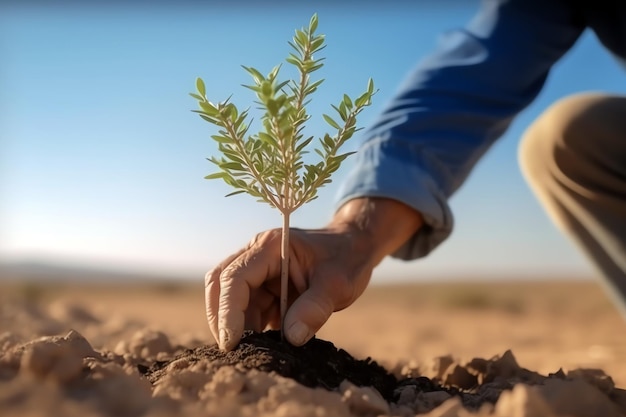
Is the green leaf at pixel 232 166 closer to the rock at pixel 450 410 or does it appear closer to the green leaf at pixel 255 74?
the green leaf at pixel 255 74

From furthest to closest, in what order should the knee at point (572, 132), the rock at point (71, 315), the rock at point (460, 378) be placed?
1. the rock at point (71, 315)
2. the knee at point (572, 132)
3. the rock at point (460, 378)

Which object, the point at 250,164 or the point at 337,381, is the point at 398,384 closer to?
the point at 337,381

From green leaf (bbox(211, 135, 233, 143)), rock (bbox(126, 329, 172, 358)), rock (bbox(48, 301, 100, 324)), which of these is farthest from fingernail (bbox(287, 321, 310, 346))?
rock (bbox(48, 301, 100, 324))

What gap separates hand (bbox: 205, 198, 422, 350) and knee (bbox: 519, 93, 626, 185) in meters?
1.27

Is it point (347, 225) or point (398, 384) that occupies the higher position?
point (347, 225)

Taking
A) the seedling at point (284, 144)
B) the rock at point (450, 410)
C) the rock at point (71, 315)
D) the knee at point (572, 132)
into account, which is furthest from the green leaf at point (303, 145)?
the rock at point (71, 315)

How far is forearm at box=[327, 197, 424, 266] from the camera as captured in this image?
7.41 ft

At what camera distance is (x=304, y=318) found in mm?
1831

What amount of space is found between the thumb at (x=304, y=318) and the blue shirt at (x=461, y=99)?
66cm

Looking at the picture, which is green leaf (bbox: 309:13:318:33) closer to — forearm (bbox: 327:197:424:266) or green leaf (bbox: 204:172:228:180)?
green leaf (bbox: 204:172:228:180)

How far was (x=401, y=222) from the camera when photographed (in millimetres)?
2473

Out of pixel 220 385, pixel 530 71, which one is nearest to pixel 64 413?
pixel 220 385

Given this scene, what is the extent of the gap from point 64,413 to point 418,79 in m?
2.08

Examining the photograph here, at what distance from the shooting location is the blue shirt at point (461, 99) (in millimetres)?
2520
